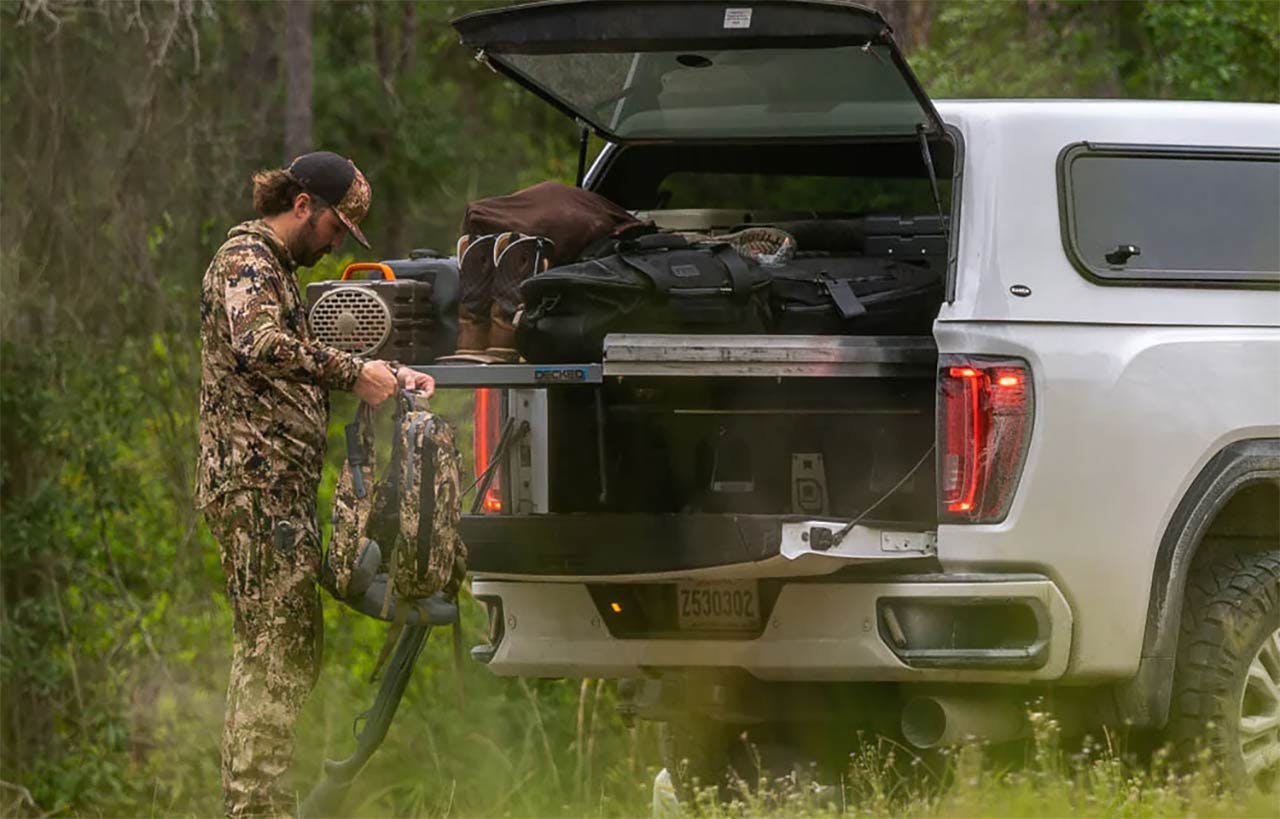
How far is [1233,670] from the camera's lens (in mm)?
6598

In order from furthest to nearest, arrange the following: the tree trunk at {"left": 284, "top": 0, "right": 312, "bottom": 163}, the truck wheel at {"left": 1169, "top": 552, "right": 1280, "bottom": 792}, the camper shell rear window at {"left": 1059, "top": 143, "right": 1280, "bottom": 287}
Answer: the tree trunk at {"left": 284, "top": 0, "right": 312, "bottom": 163}
the truck wheel at {"left": 1169, "top": 552, "right": 1280, "bottom": 792}
the camper shell rear window at {"left": 1059, "top": 143, "right": 1280, "bottom": 287}

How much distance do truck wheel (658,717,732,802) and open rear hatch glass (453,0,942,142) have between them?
1.85 metres

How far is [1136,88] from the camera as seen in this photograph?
51.3 feet

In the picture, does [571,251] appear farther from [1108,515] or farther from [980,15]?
[980,15]

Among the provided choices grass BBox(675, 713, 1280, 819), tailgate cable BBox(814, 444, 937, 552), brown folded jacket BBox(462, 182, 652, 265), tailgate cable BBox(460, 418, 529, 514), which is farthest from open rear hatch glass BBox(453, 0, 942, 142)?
grass BBox(675, 713, 1280, 819)

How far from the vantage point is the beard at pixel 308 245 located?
21.1 feet

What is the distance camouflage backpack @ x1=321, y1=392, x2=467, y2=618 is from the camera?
6.26m

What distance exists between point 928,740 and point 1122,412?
104 centimetres

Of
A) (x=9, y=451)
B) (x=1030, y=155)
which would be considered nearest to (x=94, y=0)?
(x=9, y=451)

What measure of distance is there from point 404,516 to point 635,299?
0.84m

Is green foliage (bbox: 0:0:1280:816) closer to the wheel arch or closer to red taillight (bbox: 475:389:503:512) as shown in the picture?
red taillight (bbox: 475:389:503:512)

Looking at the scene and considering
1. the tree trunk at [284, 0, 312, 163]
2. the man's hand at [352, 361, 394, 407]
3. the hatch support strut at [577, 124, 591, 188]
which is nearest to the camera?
the man's hand at [352, 361, 394, 407]

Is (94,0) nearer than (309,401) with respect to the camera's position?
No

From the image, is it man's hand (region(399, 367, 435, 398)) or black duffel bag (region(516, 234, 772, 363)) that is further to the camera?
black duffel bag (region(516, 234, 772, 363))
